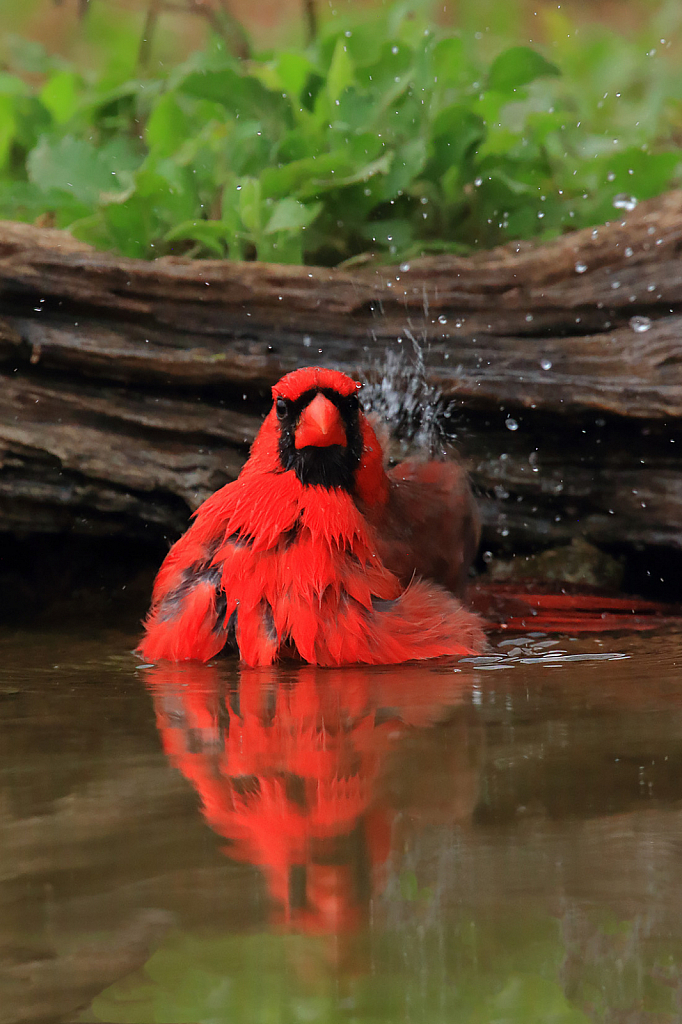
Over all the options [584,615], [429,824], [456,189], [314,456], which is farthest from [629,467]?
[429,824]

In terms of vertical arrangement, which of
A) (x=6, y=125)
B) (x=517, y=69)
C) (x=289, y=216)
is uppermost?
(x=517, y=69)

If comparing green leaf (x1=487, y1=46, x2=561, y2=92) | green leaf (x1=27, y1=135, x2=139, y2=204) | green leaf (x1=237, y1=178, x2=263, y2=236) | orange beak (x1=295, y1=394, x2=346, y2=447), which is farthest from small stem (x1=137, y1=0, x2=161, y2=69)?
orange beak (x1=295, y1=394, x2=346, y2=447)

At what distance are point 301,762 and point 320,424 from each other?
145 cm

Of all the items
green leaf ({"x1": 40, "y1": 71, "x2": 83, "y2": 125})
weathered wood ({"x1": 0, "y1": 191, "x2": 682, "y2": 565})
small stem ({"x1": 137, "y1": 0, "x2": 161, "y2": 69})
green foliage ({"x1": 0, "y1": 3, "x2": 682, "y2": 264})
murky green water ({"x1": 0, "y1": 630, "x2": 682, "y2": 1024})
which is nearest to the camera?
murky green water ({"x1": 0, "y1": 630, "x2": 682, "y2": 1024})

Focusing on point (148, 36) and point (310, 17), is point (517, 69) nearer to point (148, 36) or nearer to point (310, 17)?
point (310, 17)

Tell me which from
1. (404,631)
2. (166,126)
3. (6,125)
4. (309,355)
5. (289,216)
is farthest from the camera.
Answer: (6,125)

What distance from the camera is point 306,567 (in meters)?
3.20

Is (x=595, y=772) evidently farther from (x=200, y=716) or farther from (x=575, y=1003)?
(x=200, y=716)

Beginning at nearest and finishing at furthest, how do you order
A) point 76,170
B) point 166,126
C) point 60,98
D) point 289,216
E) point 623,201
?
point 289,216
point 76,170
point 623,201
point 166,126
point 60,98

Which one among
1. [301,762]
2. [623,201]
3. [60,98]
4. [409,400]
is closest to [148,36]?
[60,98]

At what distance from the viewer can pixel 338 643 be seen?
311 centimetres

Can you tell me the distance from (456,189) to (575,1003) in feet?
14.4

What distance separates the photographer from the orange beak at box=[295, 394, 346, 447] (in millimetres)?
3146

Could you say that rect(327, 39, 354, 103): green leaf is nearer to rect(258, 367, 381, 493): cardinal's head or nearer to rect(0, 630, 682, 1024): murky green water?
rect(258, 367, 381, 493): cardinal's head
